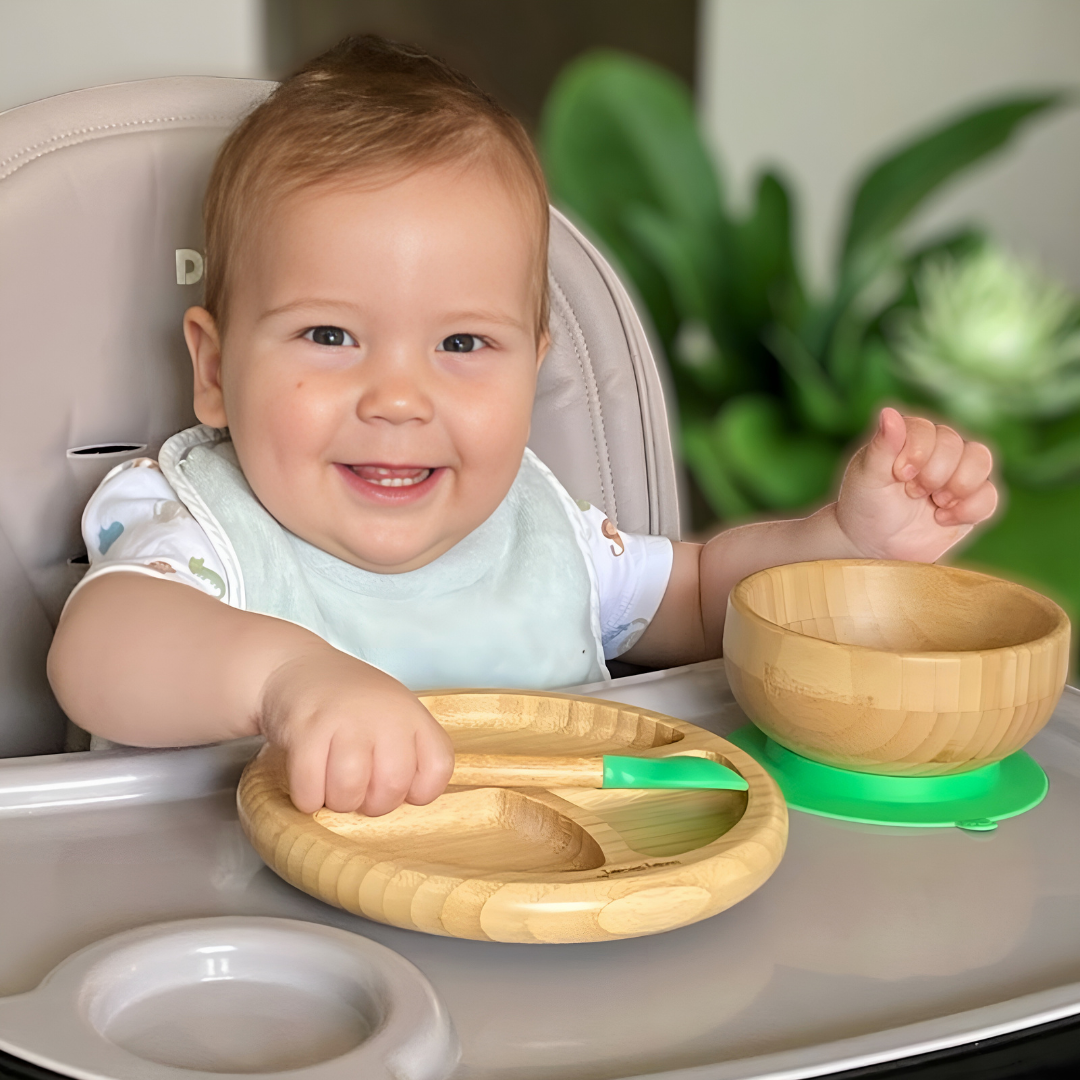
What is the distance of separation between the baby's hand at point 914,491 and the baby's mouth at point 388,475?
0.88 ft

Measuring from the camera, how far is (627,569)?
37.3 inches

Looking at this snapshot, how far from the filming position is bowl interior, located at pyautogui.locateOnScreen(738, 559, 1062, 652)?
2.27ft

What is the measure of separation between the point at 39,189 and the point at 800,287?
160cm

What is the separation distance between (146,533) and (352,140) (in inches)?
9.8

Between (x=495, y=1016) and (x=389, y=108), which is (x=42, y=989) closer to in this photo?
(x=495, y=1016)

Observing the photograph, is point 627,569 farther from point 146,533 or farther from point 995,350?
point 995,350

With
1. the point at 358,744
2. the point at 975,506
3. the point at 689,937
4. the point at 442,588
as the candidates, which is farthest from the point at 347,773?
the point at 975,506

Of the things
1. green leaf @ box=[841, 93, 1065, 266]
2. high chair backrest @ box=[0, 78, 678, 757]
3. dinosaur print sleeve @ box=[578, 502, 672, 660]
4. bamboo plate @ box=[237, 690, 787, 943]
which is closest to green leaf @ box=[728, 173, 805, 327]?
green leaf @ box=[841, 93, 1065, 266]

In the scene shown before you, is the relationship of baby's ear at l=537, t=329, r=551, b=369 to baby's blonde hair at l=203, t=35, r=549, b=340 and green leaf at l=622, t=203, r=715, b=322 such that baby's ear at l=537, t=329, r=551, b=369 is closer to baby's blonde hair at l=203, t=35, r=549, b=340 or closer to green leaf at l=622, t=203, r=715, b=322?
baby's blonde hair at l=203, t=35, r=549, b=340

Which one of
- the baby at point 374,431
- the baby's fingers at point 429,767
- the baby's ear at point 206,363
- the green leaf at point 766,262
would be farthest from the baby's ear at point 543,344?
the green leaf at point 766,262

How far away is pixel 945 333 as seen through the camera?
2.17m

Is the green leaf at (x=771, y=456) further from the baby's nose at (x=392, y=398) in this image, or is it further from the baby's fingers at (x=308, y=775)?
the baby's fingers at (x=308, y=775)

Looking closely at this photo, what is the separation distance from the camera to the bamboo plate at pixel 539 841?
466mm

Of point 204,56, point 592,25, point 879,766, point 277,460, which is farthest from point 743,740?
point 592,25
